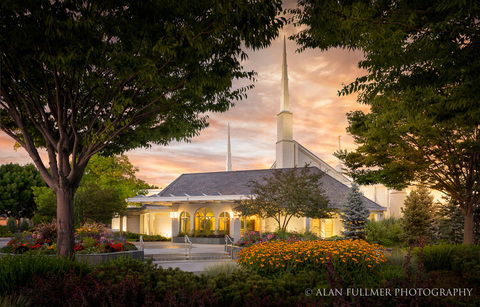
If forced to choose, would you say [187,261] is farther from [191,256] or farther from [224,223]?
[224,223]

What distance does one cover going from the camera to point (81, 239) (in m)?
13.9

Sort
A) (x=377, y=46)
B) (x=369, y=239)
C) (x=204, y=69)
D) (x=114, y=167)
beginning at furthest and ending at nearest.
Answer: (x=114, y=167), (x=369, y=239), (x=204, y=69), (x=377, y=46)

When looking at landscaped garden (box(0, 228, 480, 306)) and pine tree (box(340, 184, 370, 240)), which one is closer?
landscaped garden (box(0, 228, 480, 306))

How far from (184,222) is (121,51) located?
77.5ft

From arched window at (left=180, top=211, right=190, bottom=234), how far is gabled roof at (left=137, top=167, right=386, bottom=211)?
5.52ft

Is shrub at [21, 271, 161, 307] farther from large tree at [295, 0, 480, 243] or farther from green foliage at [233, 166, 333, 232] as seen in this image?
green foliage at [233, 166, 333, 232]

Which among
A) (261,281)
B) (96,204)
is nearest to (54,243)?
(261,281)

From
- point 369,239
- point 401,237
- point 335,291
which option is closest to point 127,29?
point 335,291

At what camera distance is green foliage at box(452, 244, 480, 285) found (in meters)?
9.30

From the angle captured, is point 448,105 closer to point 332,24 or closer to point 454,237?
point 332,24

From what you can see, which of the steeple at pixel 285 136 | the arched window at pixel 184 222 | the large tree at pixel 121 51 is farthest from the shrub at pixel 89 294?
the steeple at pixel 285 136

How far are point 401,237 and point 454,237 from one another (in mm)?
3783

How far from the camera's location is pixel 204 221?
2917 cm

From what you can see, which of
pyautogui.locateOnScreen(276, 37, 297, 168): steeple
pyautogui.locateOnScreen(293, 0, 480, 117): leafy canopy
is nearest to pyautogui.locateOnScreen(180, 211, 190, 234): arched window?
pyautogui.locateOnScreen(276, 37, 297, 168): steeple
